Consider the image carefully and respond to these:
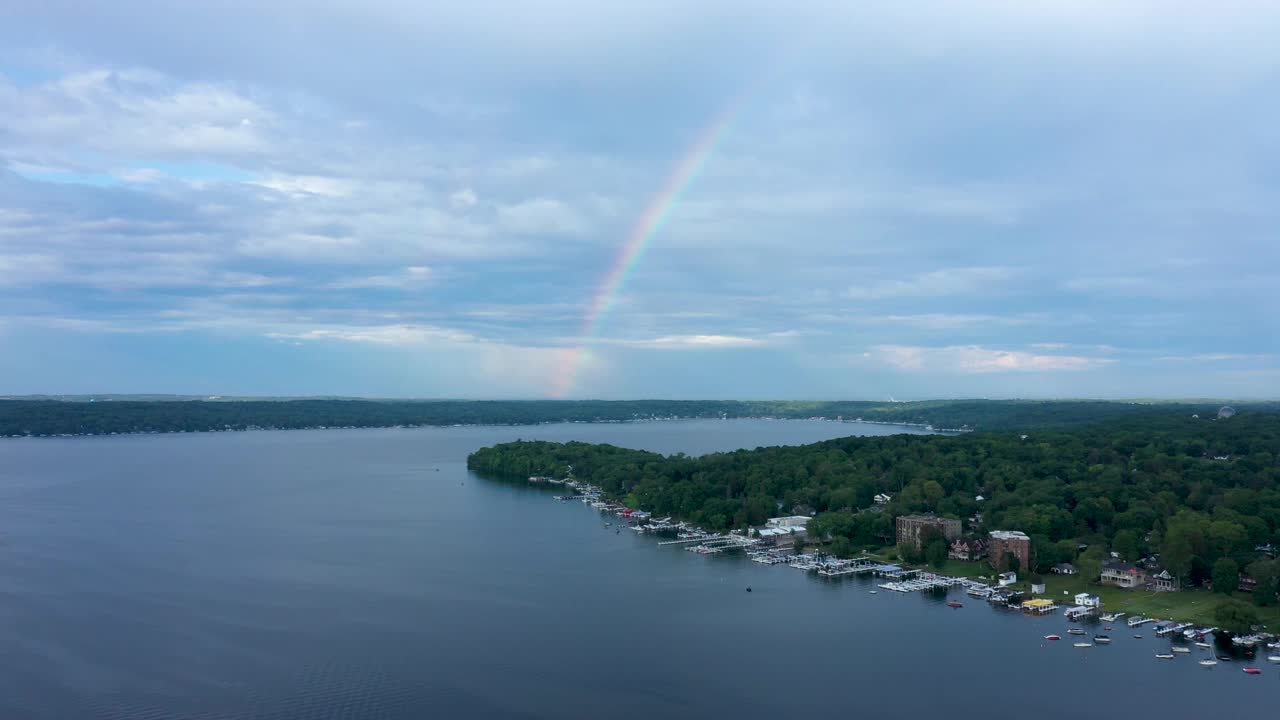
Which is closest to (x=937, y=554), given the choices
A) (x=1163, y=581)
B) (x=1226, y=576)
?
(x=1163, y=581)

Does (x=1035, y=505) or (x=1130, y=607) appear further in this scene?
(x=1035, y=505)

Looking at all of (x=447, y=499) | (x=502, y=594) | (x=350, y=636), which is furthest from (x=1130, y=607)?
(x=447, y=499)

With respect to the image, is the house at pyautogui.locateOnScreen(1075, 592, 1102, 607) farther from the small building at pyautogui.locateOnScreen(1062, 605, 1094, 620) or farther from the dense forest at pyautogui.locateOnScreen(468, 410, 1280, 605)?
the dense forest at pyautogui.locateOnScreen(468, 410, 1280, 605)

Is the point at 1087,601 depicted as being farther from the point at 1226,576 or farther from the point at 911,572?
the point at 911,572

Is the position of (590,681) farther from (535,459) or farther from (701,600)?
(535,459)

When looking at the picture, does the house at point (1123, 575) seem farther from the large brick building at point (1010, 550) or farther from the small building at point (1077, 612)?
the small building at point (1077, 612)
